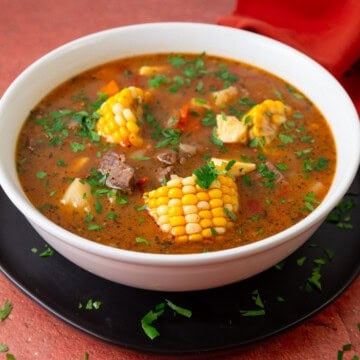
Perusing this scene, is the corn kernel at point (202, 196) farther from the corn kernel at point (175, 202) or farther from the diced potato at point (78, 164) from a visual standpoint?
the diced potato at point (78, 164)

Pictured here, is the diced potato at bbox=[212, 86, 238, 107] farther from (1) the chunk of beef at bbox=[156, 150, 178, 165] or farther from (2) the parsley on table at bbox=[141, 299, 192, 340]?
(2) the parsley on table at bbox=[141, 299, 192, 340]

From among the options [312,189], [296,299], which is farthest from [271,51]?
[296,299]

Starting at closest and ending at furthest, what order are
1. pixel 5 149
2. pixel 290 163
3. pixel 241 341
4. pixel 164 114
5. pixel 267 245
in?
pixel 267 245, pixel 241 341, pixel 5 149, pixel 290 163, pixel 164 114

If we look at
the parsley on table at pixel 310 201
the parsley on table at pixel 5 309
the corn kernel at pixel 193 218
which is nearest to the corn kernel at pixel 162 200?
the corn kernel at pixel 193 218

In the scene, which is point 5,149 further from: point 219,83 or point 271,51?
point 271,51

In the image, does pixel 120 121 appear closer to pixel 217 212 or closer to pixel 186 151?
pixel 186 151

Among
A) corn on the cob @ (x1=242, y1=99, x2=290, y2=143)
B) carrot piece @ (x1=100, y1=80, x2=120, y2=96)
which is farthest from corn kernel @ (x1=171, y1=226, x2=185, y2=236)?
carrot piece @ (x1=100, y1=80, x2=120, y2=96)

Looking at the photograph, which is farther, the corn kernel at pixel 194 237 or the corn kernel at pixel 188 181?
the corn kernel at pixel 188 181
